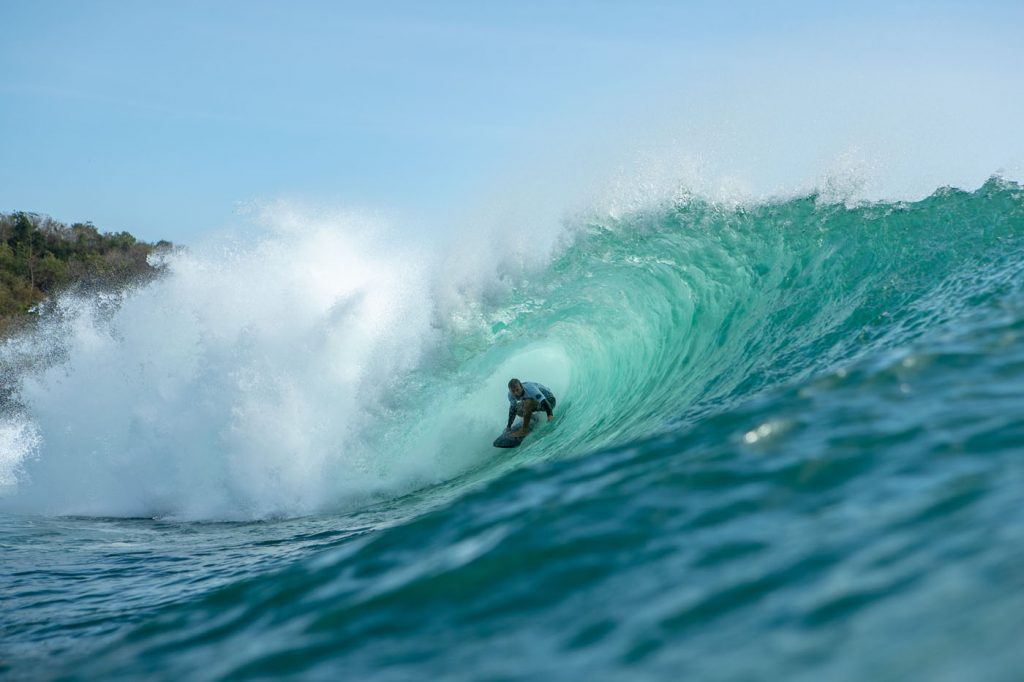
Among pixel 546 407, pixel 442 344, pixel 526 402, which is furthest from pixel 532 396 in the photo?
pixel 442 344

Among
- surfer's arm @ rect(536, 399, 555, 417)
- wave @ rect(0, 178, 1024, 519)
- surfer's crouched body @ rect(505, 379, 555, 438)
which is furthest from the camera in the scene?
surfer's arm @ rect(536, 399, 555, 417)

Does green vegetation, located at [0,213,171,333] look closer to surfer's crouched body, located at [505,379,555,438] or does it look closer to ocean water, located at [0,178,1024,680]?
ocean water, located at [0,178,1024,680]

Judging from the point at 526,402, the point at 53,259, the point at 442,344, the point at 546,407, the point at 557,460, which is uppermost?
the point at 53,259

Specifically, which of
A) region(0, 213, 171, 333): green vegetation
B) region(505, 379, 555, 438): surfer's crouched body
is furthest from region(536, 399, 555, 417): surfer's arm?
region(0, 213, 171, 333): green vegetation

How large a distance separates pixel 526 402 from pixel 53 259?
2343 inches

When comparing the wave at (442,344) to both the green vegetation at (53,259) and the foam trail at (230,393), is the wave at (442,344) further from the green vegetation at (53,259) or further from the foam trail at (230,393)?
Answer: the green vegetation at (53,259)

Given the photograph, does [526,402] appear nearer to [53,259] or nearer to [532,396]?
[532,396]

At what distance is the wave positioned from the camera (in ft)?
37.6

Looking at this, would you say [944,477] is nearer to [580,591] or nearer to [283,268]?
[580,591]

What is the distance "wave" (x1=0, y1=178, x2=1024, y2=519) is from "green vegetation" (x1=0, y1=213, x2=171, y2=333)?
39.6 meters

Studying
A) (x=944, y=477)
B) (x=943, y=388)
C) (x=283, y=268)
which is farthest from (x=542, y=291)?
(x=944, y=477)

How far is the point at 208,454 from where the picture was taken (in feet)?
45.1

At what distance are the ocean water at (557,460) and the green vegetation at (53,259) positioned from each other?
37281 millimetres

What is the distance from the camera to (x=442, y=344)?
14930 millimetres
